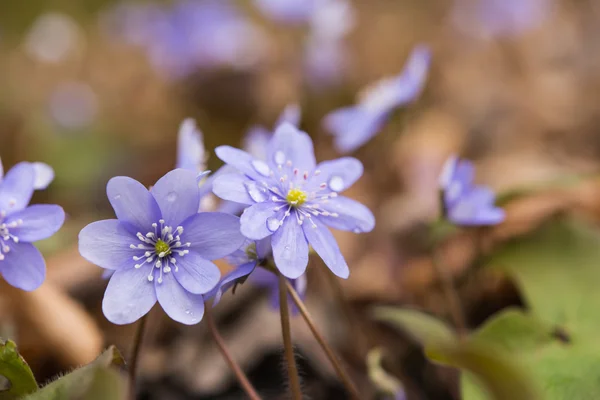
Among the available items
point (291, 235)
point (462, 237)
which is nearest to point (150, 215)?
point (291, 235)

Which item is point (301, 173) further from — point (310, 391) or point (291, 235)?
point (310, 391)

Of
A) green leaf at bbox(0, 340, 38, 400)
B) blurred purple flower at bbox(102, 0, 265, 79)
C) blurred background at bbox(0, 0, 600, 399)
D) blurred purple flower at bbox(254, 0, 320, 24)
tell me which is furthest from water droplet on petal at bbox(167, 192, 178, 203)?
blurred purple flower at bbox(102, 0, 265, 79)

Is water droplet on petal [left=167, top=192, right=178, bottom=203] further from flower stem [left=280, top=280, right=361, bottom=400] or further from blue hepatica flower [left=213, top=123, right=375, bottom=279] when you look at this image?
flower stem [left=280, top=280, right=361, bottom=400]

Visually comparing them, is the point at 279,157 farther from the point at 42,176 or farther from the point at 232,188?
the point at 42,176

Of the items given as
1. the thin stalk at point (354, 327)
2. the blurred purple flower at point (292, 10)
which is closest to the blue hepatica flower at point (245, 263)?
the thin stalk at point (354, 327)

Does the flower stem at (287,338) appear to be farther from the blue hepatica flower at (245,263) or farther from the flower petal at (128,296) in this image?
the flower petal at (128,296)

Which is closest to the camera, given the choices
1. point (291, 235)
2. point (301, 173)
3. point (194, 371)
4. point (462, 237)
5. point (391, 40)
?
point (291, 235)

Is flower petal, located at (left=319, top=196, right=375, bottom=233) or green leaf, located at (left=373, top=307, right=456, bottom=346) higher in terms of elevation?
flower petal, located at (left=319, top=196, right=375, bottom=233)
